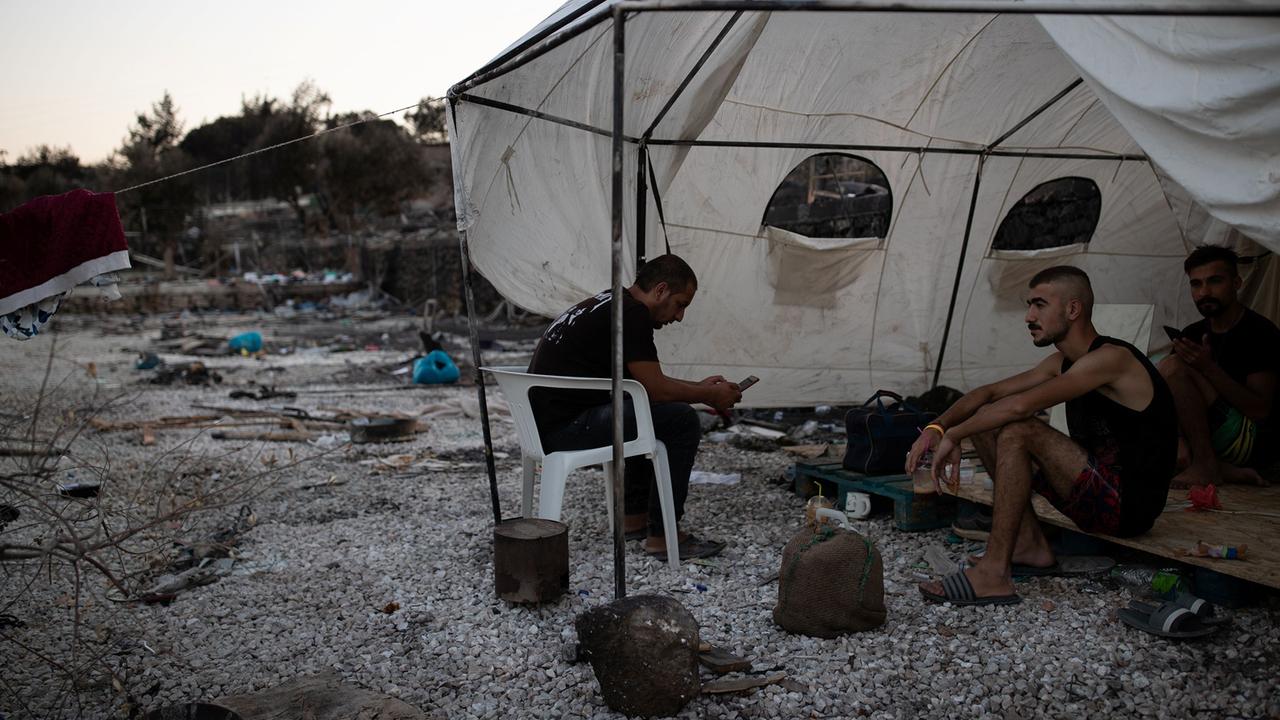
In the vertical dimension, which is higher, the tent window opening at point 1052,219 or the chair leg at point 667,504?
the tent window opening at point 1052,219

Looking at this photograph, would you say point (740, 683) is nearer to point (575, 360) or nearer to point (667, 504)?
point (667, 504)

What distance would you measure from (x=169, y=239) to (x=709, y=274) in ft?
106

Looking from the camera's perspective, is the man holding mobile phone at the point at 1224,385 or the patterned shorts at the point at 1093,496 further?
the man holding mobile phone at the point at 1224,385

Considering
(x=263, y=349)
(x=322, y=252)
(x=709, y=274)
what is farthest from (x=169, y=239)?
(x=709, y=274)

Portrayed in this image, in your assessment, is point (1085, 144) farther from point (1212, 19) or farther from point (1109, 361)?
point (1212, 19)

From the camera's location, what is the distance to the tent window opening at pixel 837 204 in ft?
26.9

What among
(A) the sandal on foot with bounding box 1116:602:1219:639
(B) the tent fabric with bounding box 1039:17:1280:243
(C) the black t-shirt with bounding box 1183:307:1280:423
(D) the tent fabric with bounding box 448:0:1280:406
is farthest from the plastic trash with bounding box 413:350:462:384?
(B) the tent fabric with bounding box 1039:17:1280:243

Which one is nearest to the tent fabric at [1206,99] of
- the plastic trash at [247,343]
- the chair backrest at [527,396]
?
the chair backrest at [527,396]

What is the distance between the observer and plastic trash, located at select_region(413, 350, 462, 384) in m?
11.9

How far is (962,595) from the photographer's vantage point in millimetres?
3609

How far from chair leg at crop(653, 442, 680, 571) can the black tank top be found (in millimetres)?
1866

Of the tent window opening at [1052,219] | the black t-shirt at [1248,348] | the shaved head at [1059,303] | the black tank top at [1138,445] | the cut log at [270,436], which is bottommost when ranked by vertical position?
the cut log at [270,436]

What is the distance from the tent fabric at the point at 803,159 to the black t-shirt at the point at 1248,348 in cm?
145

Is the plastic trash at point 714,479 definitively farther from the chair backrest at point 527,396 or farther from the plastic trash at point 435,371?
the plastic trash at point 435,371
